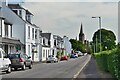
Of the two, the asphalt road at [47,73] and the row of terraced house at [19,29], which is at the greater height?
the row of terraced house at [19,29]

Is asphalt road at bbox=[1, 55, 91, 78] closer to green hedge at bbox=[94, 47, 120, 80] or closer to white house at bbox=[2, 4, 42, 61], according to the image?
green hedge at bbox=[94, 47, 120, 80]

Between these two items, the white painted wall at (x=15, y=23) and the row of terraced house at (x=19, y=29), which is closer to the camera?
the row of terraced house at (x=19, y=29)

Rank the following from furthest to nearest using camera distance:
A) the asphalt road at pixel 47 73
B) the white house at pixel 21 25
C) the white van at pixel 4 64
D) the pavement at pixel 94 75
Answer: the white house at pixel 21 25 < the white van at pixel 4 64 < the asphalt road at pixel 47 73 < the pavement at pixel 94 75

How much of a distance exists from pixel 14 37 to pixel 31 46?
15.2 ft

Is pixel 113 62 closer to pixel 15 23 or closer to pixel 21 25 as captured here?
pixel 21 25

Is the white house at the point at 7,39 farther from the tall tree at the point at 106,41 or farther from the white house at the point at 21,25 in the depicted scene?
the tall tree at the point at 106,41

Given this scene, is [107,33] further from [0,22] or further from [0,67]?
[0,67]

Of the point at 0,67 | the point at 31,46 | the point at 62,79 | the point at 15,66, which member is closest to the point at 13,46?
the point at 31,46

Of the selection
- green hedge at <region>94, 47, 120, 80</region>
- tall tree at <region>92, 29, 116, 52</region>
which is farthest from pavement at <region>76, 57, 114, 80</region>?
tall tree at <region>92, 29, 116, 52</region>

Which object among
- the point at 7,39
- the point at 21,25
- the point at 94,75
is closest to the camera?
the point at 94,75

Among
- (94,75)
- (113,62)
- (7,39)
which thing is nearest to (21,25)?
(7,39)

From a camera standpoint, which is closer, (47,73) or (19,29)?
(47,73)

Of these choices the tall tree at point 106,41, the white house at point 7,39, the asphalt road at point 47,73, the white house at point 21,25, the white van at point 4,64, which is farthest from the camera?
the tall tree at point 106,41

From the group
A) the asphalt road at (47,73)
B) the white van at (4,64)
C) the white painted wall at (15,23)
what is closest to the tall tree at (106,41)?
the asphalt road at (47,73)
